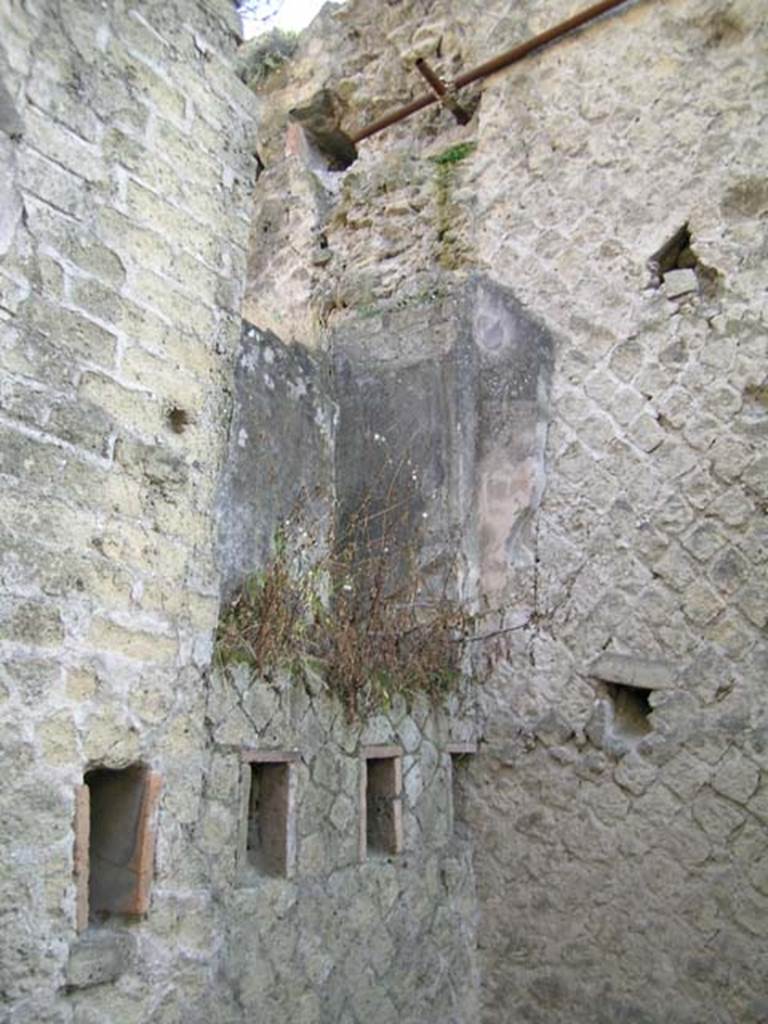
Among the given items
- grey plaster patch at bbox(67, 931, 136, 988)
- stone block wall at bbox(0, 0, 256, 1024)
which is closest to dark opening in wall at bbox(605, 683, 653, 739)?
stone block wall at bbox(0, 0, 256, 1024)

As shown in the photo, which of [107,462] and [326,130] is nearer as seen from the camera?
[107,462]

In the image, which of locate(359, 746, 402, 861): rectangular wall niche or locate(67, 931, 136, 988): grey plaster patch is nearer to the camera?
locate(67, 931, 136, 988): grey plaster patch

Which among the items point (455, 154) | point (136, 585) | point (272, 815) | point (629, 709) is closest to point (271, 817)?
point (272, 815)

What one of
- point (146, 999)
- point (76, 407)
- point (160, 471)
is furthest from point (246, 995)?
point (76, 407)

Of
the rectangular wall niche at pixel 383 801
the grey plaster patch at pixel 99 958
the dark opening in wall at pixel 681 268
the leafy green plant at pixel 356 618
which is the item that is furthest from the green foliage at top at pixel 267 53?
the grey plaster patch at pixel 99 958

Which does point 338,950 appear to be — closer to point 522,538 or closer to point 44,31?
point 522,538

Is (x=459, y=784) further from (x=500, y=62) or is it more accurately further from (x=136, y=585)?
(x=500, y=62)

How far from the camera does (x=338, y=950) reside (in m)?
3.75

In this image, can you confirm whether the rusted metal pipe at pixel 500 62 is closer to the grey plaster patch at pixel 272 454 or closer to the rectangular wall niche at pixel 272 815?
the grey plaster patch at pixel 272 454

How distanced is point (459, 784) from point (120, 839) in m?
2.37

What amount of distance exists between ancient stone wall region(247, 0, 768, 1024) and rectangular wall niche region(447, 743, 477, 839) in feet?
0.22

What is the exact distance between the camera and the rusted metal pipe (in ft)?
16.6

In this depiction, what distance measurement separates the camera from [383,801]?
427 centimetres

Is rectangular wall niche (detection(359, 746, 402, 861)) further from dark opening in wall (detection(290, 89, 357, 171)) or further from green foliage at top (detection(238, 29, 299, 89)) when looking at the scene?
green foliage at top (detection(238, 29, 299, 89))
